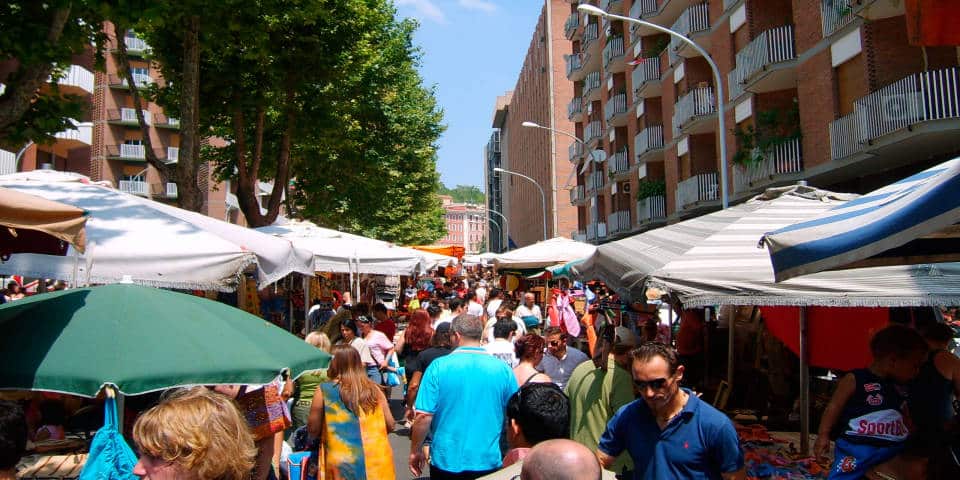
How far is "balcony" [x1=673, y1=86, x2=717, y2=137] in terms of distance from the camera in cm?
2772

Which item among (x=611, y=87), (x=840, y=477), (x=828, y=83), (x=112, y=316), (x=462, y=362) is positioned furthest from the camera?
(x=611, y=87)

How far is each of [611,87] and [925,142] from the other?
86.2 feet

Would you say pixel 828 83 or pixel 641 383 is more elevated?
pixel 828 83

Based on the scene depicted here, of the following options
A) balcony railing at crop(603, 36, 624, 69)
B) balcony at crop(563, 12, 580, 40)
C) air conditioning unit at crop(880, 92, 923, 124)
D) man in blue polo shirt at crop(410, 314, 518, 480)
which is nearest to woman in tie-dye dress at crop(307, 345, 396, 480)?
man in blue polo shirt at crop(410, 314, 518, 480)

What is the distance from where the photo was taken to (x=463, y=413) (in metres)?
5.23

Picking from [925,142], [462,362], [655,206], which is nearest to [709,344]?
[462,362]

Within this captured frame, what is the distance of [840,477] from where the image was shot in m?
4.43

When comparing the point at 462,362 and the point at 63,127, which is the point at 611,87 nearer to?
the point at 63,127

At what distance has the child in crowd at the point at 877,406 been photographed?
436 centimetres

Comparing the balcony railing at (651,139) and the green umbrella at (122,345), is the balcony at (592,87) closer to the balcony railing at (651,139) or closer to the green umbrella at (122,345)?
the balcony railing at (651,139)

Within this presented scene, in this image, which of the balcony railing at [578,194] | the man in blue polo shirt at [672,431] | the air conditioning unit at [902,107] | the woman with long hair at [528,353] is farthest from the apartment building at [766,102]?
the balcony railing at [578,194]

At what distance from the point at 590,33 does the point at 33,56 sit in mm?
39430

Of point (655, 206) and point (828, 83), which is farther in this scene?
point (655, 206)

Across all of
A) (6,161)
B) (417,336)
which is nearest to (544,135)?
(6,161)
